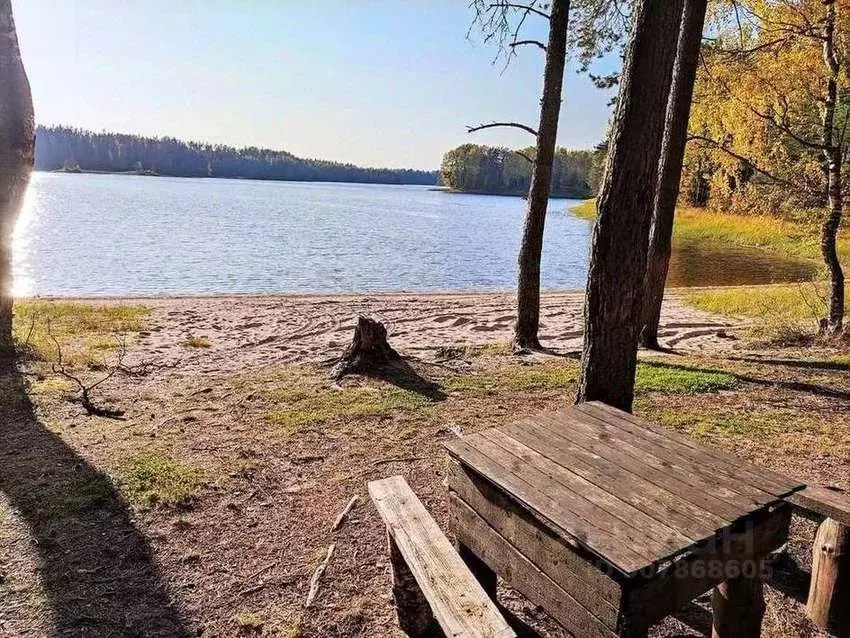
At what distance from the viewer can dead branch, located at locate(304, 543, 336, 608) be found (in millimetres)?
2811

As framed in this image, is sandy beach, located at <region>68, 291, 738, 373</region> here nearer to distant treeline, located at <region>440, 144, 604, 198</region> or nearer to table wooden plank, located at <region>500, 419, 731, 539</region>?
table wooden plank, located at <region>500, 419, 731, 539</region>

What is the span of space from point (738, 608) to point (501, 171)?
420ft

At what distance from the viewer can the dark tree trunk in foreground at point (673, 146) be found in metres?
7.43

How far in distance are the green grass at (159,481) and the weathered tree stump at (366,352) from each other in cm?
265

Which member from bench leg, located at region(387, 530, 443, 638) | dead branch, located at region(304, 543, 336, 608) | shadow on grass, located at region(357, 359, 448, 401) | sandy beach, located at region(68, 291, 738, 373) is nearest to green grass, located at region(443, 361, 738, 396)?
shadow on grass, located at region(357, 359, 448, 401)

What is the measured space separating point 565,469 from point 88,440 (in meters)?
4.11

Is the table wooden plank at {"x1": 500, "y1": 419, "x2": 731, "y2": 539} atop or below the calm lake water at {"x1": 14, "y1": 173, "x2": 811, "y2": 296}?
atop

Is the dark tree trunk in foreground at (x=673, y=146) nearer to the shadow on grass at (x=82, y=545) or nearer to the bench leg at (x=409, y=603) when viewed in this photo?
the bench leg at (x=409, y=603)

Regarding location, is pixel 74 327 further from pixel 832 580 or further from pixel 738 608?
pixel 832 580

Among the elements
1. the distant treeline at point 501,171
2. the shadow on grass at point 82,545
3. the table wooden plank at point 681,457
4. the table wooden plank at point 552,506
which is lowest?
the shadow on grass at point 82,545

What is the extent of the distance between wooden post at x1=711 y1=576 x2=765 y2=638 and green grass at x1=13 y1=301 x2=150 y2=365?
7161 mm

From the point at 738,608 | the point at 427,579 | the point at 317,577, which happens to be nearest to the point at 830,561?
the point at 738,608

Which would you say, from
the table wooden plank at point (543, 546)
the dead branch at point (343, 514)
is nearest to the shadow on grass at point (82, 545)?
the dead branch at point (343, 514)

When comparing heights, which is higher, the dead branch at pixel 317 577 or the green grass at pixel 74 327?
the dead branch at pixel 317 577
